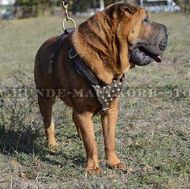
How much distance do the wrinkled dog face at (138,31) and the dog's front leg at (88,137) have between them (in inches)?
27.5

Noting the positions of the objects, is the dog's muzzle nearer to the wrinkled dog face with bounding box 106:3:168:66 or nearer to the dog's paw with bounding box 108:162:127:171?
the wrinkled dog face with bounding box 106:3:168:66

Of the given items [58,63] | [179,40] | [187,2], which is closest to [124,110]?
[58,63]

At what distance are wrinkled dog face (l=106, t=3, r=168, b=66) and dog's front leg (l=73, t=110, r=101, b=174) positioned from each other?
70 cm

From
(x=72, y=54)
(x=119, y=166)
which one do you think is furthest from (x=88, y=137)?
(x=72, y=54)

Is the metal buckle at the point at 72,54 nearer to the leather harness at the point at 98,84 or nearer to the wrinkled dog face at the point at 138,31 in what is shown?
the leather harness at the point at 98,84

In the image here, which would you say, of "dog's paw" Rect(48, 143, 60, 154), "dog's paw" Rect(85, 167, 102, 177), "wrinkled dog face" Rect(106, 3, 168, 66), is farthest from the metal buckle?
"dog's paw" Rect(48, 143, 60, 154)

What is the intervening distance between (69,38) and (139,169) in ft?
4.65

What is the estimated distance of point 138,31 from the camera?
12.8 ft

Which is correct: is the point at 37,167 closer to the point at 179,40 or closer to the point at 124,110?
the point at 124,110

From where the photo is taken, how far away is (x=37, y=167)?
15.1 ft

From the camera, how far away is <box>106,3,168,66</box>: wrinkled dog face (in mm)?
3857

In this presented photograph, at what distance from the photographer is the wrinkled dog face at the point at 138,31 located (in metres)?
3.86

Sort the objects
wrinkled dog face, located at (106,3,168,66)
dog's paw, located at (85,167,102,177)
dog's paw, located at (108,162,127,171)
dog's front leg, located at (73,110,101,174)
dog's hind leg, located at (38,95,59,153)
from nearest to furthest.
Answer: wrinkled dog face, located at (106,3,168,66)
dog's front leg, located at (73,110,101,174)
dog's paw, located at (85,167,102,177)
dog's paw, located at (108,162,127,171)
dog's hind leg, located at (38,95,59,153)

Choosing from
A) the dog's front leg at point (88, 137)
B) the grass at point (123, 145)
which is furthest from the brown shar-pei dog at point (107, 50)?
the grass at point (123, 145)
